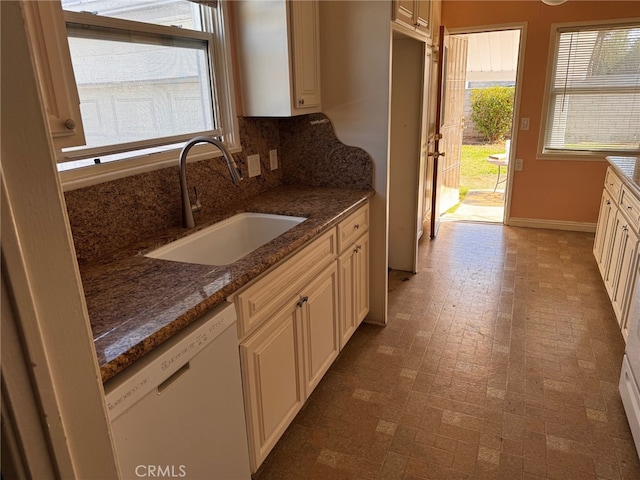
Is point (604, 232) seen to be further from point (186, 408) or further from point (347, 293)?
point (186, 408)

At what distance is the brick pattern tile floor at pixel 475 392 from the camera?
1.77 m

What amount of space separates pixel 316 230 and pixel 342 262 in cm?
45

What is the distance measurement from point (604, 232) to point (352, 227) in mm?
2196

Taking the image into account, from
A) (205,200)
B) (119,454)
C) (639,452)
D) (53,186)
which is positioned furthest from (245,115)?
(639,452)

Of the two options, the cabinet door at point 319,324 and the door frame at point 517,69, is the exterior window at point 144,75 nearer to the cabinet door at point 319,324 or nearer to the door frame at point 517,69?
the cabinet door at point 319,324

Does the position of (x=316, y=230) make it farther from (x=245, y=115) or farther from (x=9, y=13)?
(x=9, y=13)

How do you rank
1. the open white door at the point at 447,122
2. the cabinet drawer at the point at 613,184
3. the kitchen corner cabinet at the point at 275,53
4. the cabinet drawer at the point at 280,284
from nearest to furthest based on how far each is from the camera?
the cabinet drawer at the point at 280,284 → the kitchen corner cabinet at the point at 275,53 → the cabinet drawer at the point at 613,184 → the open white door at the point at 447,122

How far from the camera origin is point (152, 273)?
4.63ft

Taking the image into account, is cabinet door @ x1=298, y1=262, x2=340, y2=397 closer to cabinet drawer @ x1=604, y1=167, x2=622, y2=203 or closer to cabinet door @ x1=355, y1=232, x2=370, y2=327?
cabinet door @ x1=355, y1=232, x2=370, y2=327

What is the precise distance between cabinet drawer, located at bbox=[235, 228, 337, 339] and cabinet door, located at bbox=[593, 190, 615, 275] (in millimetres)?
2243

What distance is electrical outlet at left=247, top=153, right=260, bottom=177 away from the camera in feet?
7.96

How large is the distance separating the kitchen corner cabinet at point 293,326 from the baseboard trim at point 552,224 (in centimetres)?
295

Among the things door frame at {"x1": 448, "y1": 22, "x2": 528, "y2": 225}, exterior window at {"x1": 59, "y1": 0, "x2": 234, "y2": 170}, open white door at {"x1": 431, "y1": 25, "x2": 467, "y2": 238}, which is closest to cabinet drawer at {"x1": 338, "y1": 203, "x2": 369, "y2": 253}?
exterior window at {"x1": 59, "y1": 0, "x2": 234, "y2": 170}

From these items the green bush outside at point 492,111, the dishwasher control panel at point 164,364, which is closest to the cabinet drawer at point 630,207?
the dishwasher control panel at point 164,364
